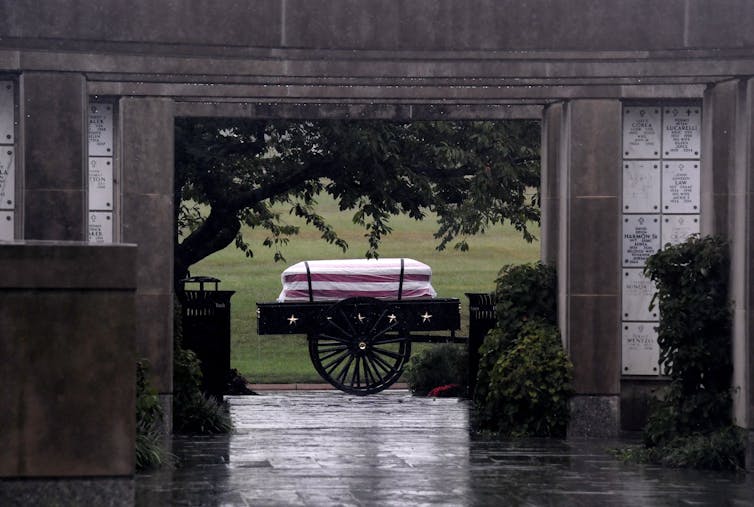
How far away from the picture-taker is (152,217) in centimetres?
1385

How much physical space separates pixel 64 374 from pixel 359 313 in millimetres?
13433

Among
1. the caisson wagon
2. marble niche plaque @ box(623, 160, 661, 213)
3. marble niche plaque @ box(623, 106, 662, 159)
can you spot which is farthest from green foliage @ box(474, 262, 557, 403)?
the caisson wagon

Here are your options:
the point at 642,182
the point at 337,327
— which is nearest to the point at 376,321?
Answer: the point at 337,327

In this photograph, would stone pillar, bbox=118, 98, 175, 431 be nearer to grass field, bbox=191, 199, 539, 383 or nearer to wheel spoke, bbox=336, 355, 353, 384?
wheel spoke, bbox=336, 355, 353, 384

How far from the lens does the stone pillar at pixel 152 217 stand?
44.9 feet

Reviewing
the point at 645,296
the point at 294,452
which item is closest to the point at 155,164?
the point at 294,452

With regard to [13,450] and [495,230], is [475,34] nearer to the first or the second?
[13,450]

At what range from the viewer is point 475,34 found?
12.4m

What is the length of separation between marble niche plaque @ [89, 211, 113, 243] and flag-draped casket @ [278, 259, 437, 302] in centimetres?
780

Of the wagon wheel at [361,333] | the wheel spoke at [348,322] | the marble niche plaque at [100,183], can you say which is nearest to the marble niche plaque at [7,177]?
the marble niche plaque at [100,183]

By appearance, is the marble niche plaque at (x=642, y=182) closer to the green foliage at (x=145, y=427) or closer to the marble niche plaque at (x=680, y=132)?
the marble niche plaque at (x=680, y=132)

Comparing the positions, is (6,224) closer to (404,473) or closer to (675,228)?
(404,473)

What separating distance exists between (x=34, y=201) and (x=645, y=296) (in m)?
6.58

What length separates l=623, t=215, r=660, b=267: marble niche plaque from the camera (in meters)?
14.5
